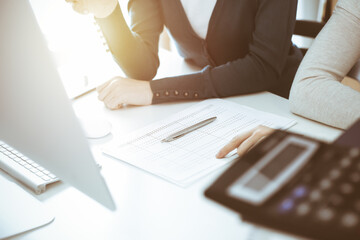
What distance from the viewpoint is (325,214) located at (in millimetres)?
330

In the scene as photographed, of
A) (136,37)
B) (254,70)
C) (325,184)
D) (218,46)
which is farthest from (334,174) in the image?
(136,37)

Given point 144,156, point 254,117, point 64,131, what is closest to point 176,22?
point 254,117

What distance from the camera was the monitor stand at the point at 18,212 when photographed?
0.65 m

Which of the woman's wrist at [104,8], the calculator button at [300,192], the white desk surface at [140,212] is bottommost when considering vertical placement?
the white desk surface at [140,212]

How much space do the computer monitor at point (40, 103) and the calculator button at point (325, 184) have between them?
273 mm

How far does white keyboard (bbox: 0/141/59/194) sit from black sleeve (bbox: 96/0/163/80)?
1.71 ft

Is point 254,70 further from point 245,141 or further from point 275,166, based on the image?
point 275,166

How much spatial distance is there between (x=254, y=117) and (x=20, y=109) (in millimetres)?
563

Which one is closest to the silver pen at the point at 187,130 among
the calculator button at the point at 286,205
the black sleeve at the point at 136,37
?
the black sleeve at the point at 136,37

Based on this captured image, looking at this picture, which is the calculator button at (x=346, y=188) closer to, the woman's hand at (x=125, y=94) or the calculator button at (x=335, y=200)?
the calculator button at (x=335, y=200)

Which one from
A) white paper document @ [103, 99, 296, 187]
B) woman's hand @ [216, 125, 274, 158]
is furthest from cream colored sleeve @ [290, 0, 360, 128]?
woman's hand @ [216, 125, 274, 158]

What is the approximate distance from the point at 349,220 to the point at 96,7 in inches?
41.0

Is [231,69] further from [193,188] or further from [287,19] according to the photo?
[193,188]

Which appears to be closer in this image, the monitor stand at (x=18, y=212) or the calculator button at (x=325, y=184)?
the calculator button at (x=325, y=184)
